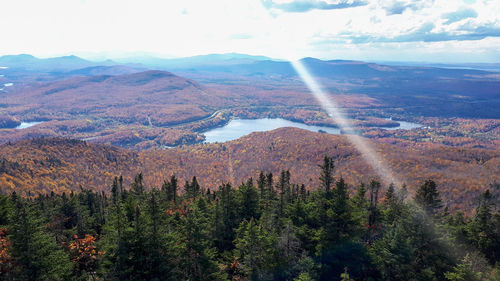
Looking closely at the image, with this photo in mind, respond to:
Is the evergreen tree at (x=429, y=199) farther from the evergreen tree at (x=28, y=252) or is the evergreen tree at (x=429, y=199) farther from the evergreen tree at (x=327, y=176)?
the evergreen tree at (x=28, y=252)

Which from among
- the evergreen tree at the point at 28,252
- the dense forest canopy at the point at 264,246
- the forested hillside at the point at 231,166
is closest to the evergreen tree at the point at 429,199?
the dense forest canopy at the point at 264,246

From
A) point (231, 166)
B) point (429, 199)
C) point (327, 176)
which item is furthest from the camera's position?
point (231, 166)

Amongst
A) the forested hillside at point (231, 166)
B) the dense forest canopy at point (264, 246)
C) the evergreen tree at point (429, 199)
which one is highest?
the evergreen tree at point (429, 199)

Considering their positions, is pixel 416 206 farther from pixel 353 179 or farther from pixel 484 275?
Result: pixel 353 179

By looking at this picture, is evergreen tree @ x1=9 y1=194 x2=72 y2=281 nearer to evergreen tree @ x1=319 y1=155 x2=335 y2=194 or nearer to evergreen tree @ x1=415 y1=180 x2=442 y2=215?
evergreen tree @ x1=319 y1=155 x2=335 y2=194

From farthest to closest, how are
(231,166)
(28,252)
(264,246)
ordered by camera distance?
(231,166) < (264,246) < (28,252)

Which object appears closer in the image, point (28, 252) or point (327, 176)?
point (28, 252)

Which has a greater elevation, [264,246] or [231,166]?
[264,246]

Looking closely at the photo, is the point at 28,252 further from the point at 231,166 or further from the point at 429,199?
the point at 231,166

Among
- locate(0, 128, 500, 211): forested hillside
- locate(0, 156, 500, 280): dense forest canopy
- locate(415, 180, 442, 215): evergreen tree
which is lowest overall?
locate(0, 128, 500, 211): forested hillside

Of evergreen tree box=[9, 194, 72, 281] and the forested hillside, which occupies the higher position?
evergreen tree box=[9, 194, 72, 281]

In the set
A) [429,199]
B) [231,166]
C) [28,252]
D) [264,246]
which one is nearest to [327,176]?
[429,199]

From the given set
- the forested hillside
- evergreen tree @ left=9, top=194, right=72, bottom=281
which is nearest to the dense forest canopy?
evergreen tree @ left=9, top=194, right=72, bottom=281

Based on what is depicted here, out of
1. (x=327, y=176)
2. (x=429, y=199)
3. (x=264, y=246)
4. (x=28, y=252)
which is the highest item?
(x=327, y=176)
